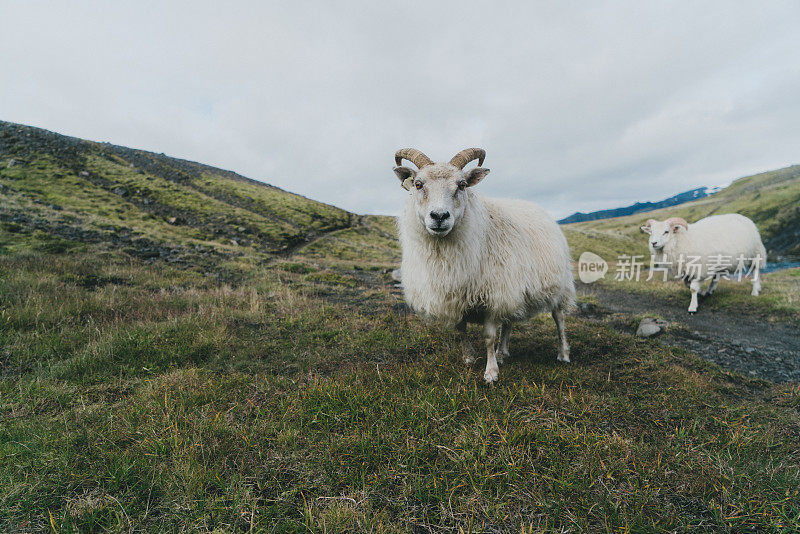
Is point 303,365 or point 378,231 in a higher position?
point 378,231

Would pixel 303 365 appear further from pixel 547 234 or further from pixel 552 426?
pixel 547 234

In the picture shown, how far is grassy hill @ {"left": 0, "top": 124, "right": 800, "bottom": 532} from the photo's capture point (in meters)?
2.48

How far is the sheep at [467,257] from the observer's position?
4820 mm

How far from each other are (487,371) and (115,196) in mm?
50560

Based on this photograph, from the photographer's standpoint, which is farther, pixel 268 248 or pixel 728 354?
pixel 268 248

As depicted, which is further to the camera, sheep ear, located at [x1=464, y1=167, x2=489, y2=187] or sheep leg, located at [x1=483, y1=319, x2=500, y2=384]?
sheep ear, located at [x1=464, y1=167, x2=489, y2=187]

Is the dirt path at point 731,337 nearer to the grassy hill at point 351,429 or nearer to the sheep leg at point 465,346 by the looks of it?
the grassy hill at point 351,429

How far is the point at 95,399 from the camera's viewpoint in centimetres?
402

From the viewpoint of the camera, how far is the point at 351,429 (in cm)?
340

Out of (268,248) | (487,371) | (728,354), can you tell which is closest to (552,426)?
(487,371)

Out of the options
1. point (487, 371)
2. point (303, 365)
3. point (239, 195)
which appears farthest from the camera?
point (239, 195)

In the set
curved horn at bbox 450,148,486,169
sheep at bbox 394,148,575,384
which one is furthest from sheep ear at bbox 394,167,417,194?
curved horn at bbox 450,148,486,169

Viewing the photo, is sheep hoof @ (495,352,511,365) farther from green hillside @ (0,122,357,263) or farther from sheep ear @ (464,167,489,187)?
green hillside @ (0,122,357,263)

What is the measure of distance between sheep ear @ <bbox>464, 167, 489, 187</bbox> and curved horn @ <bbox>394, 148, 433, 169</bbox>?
2.26 feet
